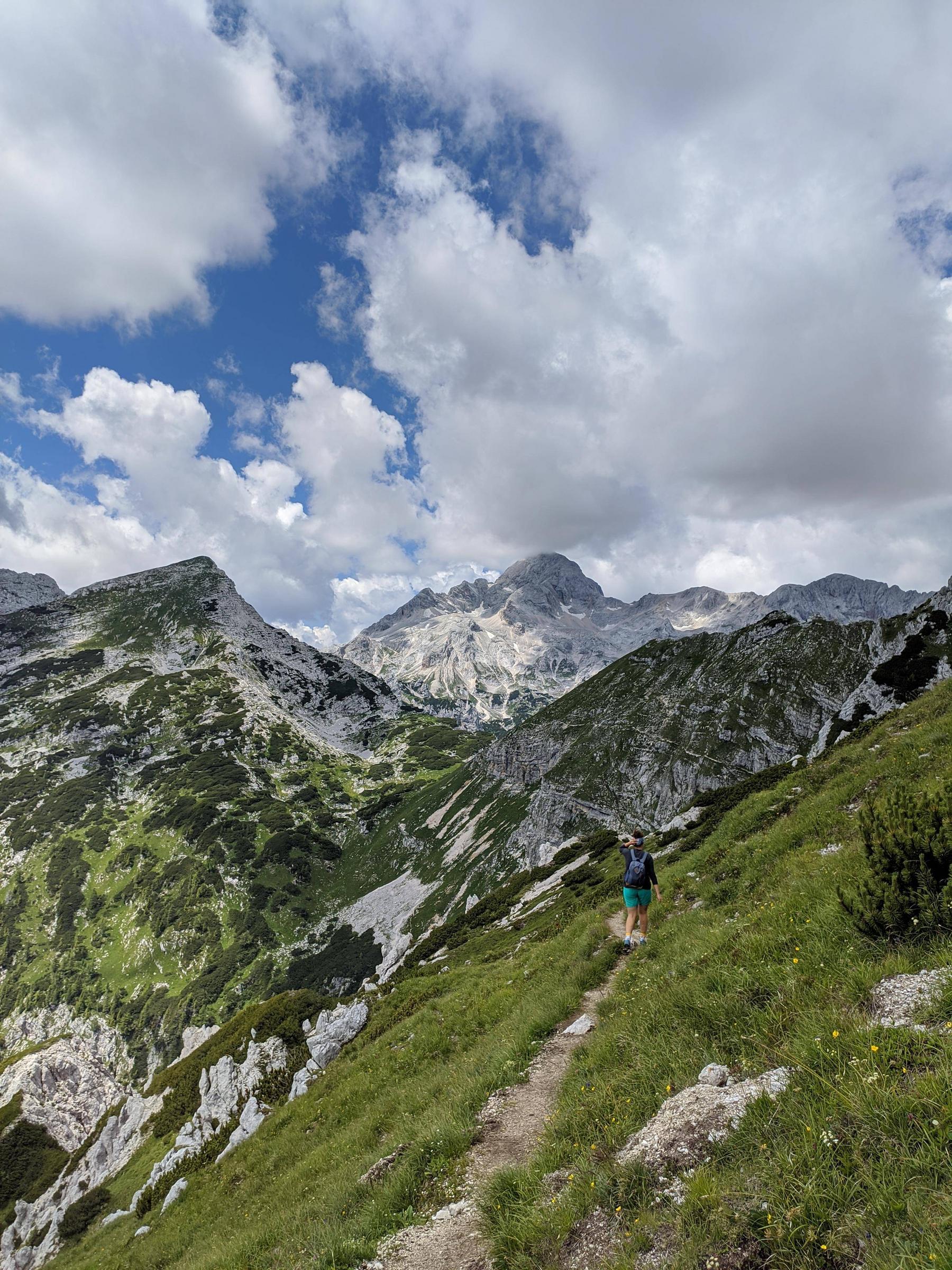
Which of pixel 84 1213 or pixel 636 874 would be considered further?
pixel 84 1213

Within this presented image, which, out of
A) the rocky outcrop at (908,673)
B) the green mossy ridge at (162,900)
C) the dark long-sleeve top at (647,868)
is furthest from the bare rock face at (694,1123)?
the green mossy ridge at (162,900)

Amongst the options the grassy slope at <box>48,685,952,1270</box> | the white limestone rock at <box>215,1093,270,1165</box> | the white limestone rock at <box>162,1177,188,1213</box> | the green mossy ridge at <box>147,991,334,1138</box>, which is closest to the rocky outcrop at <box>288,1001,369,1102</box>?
the white limestone rock at <box>215,1093,270,1165</box>

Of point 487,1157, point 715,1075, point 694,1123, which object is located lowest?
point 487,1157

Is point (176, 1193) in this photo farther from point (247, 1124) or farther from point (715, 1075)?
point (715, 1075)

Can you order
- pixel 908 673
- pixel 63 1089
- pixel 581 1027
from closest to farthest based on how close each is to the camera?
pixel 581 1027 < pixel 908 673 < pixel 63 1089

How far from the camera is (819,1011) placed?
5.98 metres

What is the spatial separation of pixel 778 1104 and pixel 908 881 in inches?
154

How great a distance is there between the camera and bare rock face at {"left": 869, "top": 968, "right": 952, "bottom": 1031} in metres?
5.32

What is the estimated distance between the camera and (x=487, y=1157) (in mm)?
8062

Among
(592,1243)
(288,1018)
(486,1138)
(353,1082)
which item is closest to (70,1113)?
(288,1018)

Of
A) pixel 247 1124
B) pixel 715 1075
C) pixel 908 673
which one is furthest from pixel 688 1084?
pixel 908 673

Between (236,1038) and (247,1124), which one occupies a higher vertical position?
(247,1124)

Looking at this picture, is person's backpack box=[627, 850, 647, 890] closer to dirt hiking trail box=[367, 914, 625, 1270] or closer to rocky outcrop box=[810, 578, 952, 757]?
dirt hiking trail box=[367, 914, 625, 1270]

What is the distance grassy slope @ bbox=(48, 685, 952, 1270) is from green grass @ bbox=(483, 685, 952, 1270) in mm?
23
